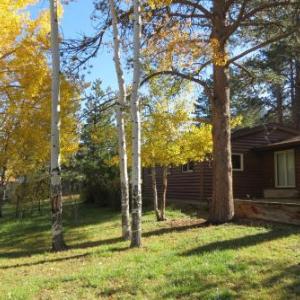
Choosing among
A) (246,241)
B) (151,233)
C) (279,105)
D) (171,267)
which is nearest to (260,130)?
(151,233)

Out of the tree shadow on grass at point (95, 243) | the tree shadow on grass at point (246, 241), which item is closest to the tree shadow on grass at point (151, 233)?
the tree shadow on grass at point (95, 243)

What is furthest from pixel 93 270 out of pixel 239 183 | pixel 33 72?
pixel 239 183

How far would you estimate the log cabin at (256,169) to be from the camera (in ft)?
66.1

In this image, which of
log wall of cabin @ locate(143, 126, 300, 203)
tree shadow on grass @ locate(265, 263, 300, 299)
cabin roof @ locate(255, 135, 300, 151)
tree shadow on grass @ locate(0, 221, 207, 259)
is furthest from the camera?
log wall of cabin @ locate(143, 126, 300, 203)

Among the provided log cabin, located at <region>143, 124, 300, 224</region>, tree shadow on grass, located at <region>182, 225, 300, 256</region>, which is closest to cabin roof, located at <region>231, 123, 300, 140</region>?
log cabin, located at <region>143, 124, 300, 224</region>

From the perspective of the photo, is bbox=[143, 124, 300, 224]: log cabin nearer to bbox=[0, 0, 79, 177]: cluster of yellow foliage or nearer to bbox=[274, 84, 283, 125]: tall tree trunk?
bbox=[0, 0, 79, 177]: cluster of yellow foliage

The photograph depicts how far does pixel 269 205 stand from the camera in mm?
12031

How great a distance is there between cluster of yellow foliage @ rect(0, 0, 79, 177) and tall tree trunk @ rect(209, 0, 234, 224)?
14.0ft

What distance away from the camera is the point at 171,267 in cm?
753

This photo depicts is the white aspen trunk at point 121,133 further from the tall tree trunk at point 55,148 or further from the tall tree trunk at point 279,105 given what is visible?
the tall tree trunk at point 279,105

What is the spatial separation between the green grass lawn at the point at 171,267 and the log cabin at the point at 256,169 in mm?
8597

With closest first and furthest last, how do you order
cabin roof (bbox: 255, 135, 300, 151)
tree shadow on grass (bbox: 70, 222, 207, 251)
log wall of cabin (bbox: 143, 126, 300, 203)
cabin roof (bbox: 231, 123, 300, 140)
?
tree shadow on grass (bbox: 70, 222, 207, 251)
cabin roof (bbox: 255, 135, 300, 151)
log wall of cabin (bbox: 143, 126, 300, 203)
cabin roof (bbox: 231, 123, 300, 140)

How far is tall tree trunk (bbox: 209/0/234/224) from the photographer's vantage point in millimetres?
12867

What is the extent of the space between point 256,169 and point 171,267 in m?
14.9
